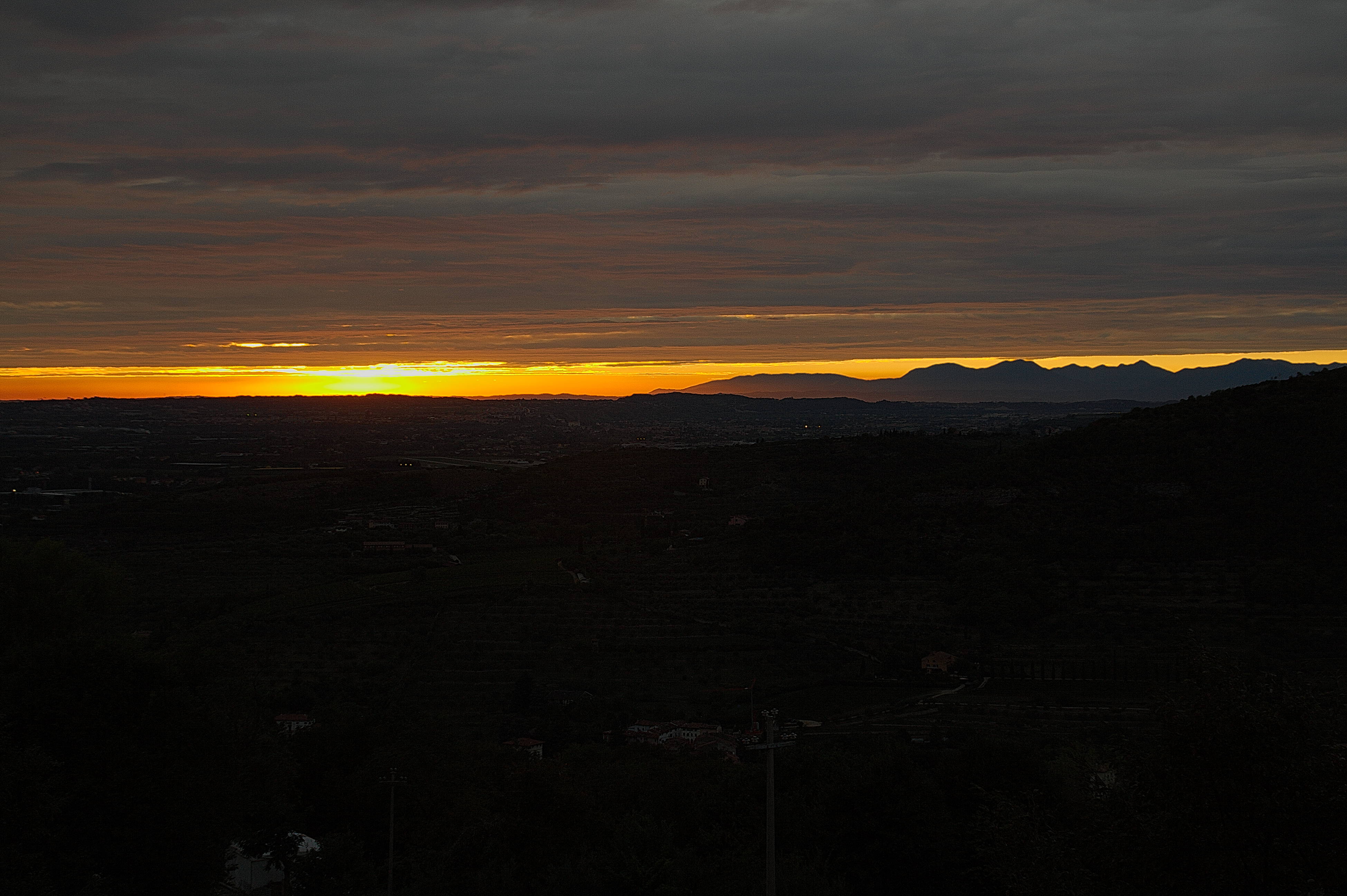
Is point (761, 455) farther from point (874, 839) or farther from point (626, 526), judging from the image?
point (874, 839)

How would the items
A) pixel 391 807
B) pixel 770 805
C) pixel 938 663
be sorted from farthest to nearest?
pixel 938 663
pixel 391 807
pixel 770 805

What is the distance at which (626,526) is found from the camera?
183 ft

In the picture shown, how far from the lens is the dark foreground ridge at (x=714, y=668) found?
1070 centimetres

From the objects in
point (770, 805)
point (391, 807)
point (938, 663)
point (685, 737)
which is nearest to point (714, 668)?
point (685, 737)

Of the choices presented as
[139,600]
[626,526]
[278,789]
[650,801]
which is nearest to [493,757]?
[650,801]

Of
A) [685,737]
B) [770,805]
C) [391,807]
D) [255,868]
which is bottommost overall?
[685,737]

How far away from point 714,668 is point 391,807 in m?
17.1

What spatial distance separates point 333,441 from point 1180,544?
97576 millimetres

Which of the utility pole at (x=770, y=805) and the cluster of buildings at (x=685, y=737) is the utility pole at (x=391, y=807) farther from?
the cluster of buildings at (x=685, y=737)

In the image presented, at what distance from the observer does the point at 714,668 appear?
3209cm

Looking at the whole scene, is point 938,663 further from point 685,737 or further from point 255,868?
point 255,868

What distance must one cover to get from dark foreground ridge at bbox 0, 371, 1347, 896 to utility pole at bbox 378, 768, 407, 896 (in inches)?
10.4

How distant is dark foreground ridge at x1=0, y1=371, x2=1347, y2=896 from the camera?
1070cm

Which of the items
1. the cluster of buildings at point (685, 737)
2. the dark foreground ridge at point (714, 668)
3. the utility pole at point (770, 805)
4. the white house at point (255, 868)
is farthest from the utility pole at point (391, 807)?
the cluster of buildings at point (685, 737)
